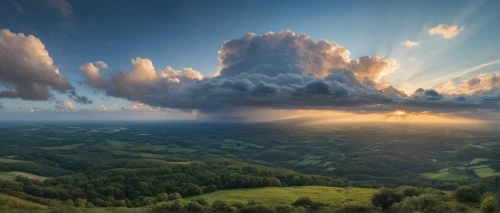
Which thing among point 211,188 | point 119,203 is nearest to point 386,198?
point 211,188

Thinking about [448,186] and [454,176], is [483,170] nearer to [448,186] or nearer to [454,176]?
[454,176]

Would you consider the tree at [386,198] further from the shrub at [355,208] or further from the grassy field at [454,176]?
the grassy field at [454,176]

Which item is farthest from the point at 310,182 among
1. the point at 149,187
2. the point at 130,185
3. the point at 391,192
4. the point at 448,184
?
the point at 130,185

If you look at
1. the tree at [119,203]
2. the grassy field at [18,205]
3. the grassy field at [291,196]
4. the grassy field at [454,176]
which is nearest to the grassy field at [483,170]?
the grassy field at [454,176]

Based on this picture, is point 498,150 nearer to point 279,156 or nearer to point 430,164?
point 430,164

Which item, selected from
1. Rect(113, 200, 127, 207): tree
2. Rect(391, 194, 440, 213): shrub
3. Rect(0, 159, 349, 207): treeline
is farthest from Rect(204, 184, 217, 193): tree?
Rect(391, 194, 440, 213): shrub
